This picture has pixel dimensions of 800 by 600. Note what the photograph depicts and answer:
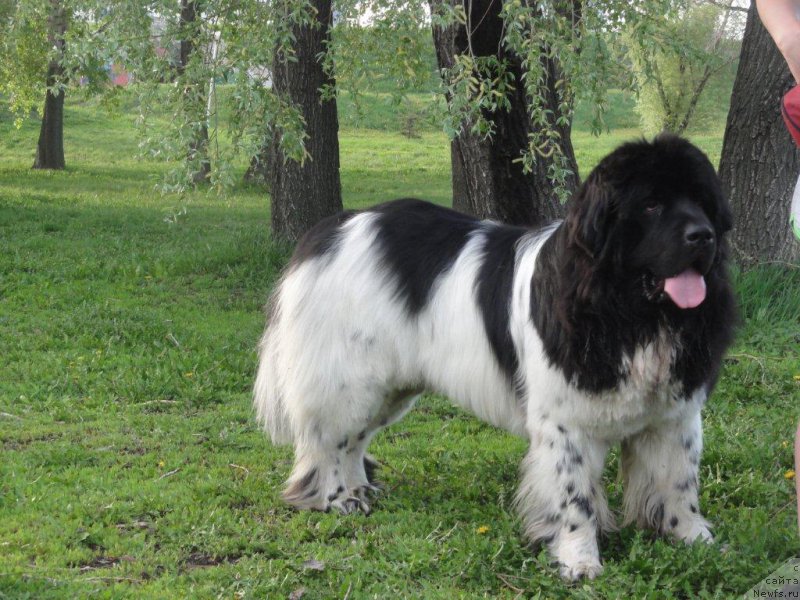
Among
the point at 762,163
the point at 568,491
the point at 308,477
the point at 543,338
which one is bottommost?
the point at 308,477

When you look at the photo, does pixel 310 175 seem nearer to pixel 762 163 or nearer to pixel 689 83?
pixel 762 163

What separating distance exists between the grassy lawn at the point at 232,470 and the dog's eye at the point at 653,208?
0.61 metres

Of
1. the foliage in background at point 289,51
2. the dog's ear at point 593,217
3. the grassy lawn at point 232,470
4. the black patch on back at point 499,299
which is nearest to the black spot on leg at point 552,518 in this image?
the grassy lawn at point 232,470

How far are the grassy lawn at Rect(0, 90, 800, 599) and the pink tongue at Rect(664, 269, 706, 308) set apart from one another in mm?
849

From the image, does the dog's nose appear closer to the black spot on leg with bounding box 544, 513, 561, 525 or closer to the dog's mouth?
the dog's mouth

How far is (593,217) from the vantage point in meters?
3.93

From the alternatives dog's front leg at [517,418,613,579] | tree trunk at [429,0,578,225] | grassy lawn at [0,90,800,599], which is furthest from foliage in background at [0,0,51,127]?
dog's front leg at [517,418,613,579]

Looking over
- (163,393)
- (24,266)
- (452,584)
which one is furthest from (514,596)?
(24,266)

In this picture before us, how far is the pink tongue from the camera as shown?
385cm

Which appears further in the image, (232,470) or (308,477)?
(232,470)

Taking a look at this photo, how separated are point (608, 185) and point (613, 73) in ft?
6.17

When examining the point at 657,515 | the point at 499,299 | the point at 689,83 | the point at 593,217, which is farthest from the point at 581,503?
the point at 689,83

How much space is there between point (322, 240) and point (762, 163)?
189 inches

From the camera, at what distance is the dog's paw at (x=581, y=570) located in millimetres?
4234
